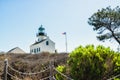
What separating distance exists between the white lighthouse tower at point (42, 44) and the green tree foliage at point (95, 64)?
4829cm

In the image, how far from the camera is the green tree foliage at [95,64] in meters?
11.7

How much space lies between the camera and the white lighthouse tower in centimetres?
6058

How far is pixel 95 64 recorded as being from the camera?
11.8 metres

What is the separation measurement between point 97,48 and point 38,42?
5030 cm

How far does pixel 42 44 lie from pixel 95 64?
49.1 metres

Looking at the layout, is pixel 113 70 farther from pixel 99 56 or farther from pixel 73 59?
pixel 73 59

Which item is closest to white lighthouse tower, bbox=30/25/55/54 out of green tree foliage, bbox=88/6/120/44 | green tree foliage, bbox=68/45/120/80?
green tree foliage, bbox=88/6/120/44

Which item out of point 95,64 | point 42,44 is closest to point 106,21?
point 95,64

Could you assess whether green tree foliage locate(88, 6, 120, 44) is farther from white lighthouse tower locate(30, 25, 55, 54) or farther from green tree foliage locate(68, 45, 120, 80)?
white lighthouse tower locate(30, 25, 55, 54)

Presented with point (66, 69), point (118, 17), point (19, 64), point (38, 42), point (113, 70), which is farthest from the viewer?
point (38, 42)

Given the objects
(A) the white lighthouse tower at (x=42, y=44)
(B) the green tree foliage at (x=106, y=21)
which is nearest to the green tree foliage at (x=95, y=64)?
(B) the green tree foliage at (x=106, y=21)

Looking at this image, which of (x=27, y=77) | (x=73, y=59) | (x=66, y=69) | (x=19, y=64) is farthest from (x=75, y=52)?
(x=19, y=64)

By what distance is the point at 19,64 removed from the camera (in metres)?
19.6

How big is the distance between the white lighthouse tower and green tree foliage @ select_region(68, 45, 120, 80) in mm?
48292
